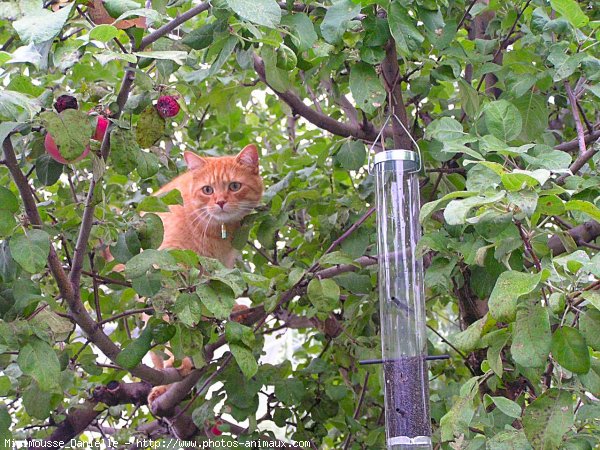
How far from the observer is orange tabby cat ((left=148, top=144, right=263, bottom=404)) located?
9.30ft

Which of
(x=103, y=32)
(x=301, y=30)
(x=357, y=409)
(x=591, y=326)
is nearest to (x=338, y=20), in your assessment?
(x=301, y=30)

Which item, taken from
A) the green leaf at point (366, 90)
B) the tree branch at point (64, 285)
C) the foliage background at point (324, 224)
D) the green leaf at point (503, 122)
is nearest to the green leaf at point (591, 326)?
the foliage background at point (324, 224)

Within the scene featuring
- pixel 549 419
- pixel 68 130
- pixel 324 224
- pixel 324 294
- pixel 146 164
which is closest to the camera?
pixel 549 419

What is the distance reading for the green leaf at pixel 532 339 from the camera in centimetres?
112

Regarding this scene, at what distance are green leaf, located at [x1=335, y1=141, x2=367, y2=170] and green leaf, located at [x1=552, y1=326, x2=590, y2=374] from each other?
84cm

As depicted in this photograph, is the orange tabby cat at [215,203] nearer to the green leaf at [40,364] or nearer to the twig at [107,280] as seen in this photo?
the twig at [107,280]

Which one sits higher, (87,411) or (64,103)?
(64,103)

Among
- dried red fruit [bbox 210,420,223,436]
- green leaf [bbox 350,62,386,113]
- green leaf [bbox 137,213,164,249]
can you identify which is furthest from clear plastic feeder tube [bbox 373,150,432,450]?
dried red fruit [bbox 210,420,223,436]

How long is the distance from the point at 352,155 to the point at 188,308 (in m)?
0.64

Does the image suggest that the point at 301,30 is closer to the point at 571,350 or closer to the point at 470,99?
the point at 470,99

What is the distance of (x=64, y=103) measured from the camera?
1394 mm

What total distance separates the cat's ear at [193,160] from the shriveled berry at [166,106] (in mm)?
1099

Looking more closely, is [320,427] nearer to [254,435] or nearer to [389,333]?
[254,435]

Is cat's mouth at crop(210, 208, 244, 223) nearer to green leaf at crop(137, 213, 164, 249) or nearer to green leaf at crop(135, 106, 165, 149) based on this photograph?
green leaf at crop(137, 213, 164, 249)
